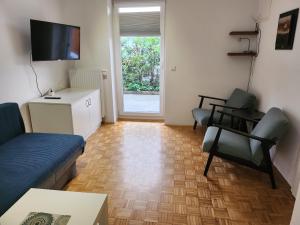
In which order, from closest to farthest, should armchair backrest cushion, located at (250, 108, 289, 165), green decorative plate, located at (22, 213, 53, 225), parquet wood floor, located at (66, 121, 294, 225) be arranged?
1. green decorative plate, located at (22, 213, 53, 225)
2. parquet wood floor, located at (66, 121, 294, 225)
3. armchair backrest cushion, located at (250, 108, 289, 165)

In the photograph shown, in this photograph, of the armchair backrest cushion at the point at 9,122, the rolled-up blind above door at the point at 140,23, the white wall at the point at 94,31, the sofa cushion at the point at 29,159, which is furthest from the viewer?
the rolled-up blind above door at the point at 140,23

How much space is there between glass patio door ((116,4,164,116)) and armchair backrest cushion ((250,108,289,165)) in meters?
2.21

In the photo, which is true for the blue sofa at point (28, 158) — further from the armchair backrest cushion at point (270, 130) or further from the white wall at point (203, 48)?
the white wall at point (203, 48)

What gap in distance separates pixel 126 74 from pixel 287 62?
2735 mm

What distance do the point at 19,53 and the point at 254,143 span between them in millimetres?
3015

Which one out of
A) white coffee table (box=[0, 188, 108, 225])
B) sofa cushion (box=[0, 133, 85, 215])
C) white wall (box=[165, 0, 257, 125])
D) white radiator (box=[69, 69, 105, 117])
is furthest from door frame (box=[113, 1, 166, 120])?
white coffee table (box=[0, 188, 108, 225])

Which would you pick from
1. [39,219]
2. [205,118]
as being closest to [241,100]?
[205,118]

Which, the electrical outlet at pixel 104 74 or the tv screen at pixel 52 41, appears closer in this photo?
the tv screen at pixel 52 41

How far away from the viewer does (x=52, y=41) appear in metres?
3.02

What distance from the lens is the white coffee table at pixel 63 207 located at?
1.22 m

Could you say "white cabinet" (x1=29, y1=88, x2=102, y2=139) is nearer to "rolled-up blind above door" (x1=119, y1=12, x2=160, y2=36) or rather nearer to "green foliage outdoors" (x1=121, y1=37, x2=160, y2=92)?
"green foliage outdoors" (x1=121, y1=37, x2=160, y2=92)

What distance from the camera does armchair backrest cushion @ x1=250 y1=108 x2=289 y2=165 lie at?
2.20m

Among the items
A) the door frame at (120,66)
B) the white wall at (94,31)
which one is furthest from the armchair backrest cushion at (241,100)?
the white wall at (94,31)

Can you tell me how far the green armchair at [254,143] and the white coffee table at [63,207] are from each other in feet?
4.92
